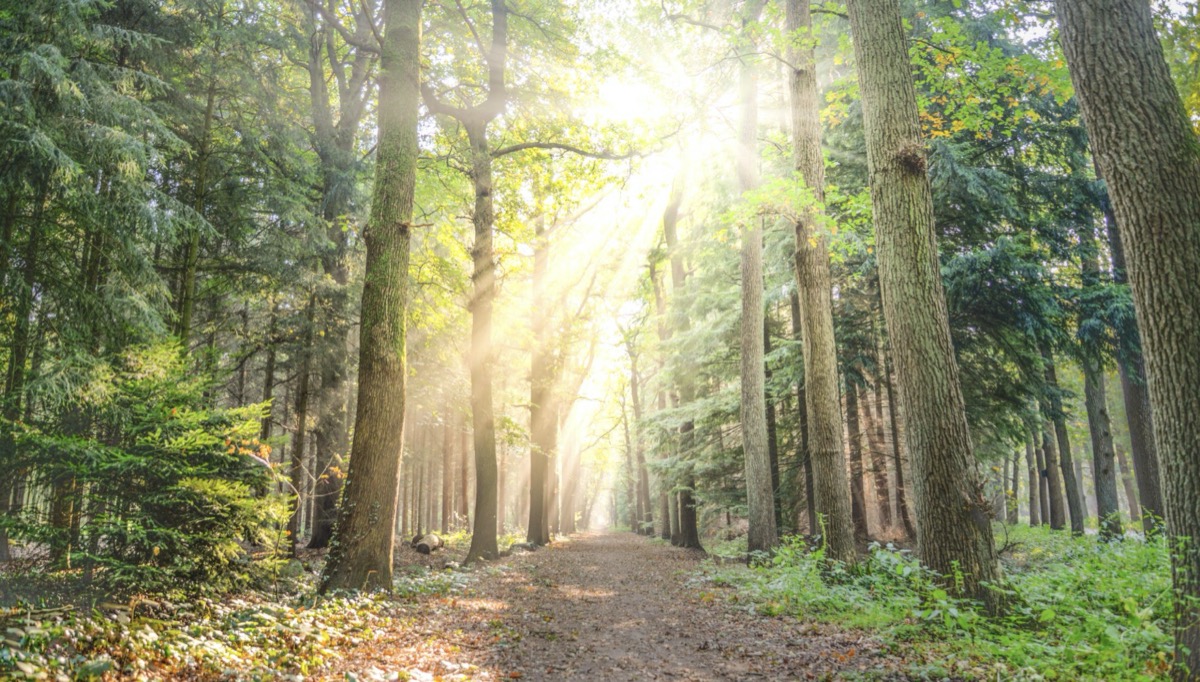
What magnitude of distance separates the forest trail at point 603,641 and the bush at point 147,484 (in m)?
2.24

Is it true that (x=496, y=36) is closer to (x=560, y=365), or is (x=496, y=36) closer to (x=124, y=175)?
(x=124, y=175)

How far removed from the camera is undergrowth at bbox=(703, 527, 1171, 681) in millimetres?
3902

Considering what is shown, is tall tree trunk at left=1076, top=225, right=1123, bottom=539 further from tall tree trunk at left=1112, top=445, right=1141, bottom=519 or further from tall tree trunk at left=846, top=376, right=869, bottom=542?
tall tree trunk at left=1112, top=445, right=1141, bottom=519

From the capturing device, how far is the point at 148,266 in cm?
868

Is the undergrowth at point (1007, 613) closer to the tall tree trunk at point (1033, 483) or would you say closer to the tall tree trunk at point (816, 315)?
the tall tree trunk at point (816, 315)

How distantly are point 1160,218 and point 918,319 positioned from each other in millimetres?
2194

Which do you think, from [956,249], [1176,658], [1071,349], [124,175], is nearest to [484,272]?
[124,175]

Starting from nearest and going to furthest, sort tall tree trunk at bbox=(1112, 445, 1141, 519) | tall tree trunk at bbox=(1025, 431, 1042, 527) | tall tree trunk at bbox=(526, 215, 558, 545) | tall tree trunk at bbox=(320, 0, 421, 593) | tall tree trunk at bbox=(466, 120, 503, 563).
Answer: tall tree trunk at bbox=(320, 0, 421, 593) → tall tree trunk at bbox=(466, 120, 503, 563) → tall tree trunk at bbox=(526, 215, 558, 545) → tall tree trunk at bbox=(1025, 431, 1042, 527) → tall tree trunk at bbox=(1112, 445, 1141, 519)

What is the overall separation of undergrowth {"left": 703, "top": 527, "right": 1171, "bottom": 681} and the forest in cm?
6

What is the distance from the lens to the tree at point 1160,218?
356cm

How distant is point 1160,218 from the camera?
12.2ft

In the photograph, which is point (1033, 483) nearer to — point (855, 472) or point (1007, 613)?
point (855, 472)

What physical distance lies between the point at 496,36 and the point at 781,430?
42.0ft

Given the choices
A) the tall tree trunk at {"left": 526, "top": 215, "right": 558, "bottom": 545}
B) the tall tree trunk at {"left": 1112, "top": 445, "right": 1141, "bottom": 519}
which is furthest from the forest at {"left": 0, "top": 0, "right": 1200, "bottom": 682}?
the tall tree trunk at {"left": 1112, "top": 445, "right": 1141, "bottom": 519}
